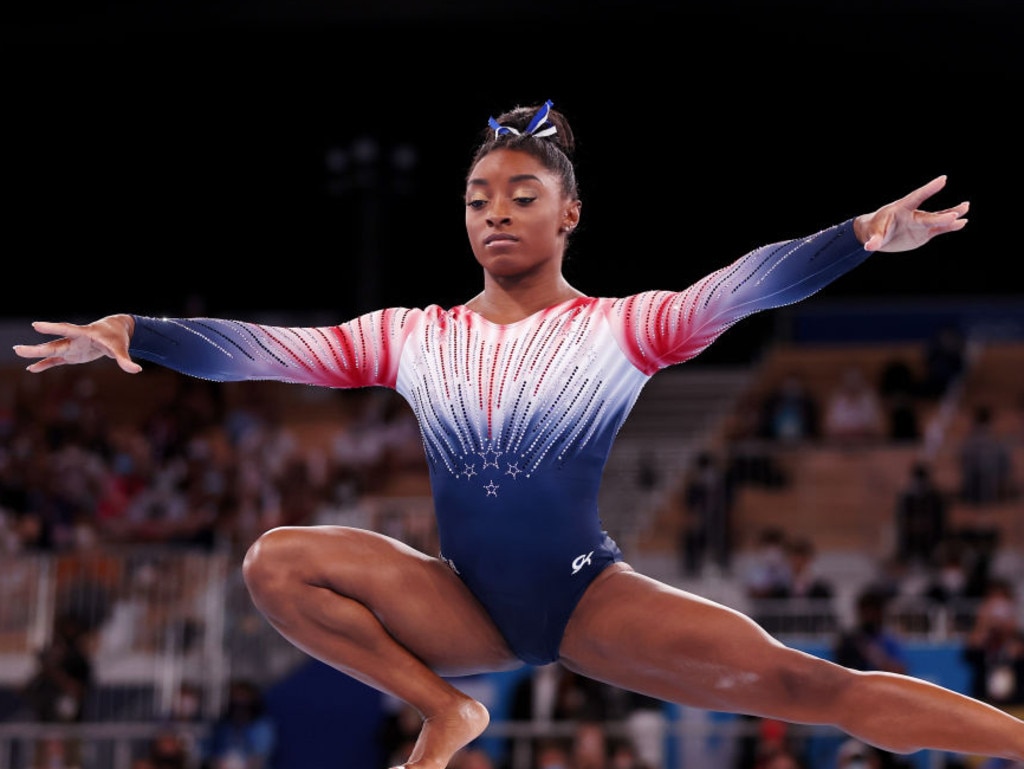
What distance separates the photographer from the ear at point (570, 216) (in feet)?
14.9

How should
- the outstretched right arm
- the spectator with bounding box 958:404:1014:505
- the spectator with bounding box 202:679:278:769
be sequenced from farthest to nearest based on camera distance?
1. the spectator with bounding box 958:404:1014:505
2. the spectator with bounding box 202:679:278:769
3. the outstretched right arm

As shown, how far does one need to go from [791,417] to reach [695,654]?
9.19 m

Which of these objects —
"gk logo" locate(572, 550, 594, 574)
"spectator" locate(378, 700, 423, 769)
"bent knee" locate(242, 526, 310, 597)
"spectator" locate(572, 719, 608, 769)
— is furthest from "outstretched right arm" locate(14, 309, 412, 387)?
Result: "spectator" locate(378, 700, 423, 769)

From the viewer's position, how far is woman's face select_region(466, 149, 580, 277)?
4367 mm

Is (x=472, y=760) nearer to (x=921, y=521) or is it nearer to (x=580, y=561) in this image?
(x=921, y=521)

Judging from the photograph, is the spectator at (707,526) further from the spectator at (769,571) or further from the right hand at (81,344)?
the right hand at (81,344)

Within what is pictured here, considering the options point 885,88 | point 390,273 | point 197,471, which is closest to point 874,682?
point 197,471

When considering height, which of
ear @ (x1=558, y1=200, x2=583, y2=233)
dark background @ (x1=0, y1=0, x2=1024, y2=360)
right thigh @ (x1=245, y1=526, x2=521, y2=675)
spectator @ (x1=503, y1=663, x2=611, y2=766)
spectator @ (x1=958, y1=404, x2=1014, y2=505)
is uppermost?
dark background @ (x1=0, y1=0, x2=1024, y2=360)

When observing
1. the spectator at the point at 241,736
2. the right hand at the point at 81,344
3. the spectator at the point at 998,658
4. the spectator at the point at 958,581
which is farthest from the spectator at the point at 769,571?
the right hand at the point at 81,344

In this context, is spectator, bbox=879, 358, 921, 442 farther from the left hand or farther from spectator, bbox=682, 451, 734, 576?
the left hand

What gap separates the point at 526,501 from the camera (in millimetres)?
4152

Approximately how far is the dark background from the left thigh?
404 inches

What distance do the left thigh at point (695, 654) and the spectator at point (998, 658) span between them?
16.0 ft

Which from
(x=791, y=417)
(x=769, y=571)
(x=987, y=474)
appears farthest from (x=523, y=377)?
(x=791, y=417)
